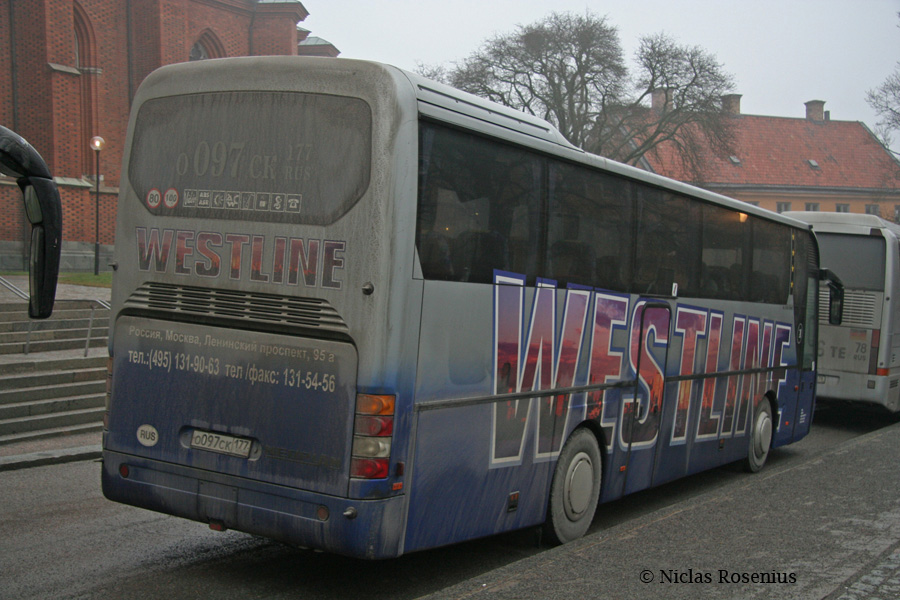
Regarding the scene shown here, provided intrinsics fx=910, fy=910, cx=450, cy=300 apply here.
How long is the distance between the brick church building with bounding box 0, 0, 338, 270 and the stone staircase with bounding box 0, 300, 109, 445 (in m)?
13.0

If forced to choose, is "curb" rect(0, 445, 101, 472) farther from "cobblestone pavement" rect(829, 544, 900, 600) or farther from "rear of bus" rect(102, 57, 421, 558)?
"cobblestone pavement" rect(829, 544, 900, 600)

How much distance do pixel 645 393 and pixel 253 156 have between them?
4.08m

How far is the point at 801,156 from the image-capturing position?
75.2m

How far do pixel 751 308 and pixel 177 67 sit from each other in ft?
21.6

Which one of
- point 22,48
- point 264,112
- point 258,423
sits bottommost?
point 258,423

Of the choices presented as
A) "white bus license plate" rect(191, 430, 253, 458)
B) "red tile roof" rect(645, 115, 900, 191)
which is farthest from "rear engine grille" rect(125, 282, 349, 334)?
"red tile roof" rect(645, 115, 900, 191)

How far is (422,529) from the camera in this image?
208 inches

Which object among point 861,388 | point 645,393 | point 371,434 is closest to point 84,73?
point 861,388

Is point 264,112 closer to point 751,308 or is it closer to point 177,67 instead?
point 177,67

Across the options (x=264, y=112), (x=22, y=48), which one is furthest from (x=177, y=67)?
(x=22, y=48)

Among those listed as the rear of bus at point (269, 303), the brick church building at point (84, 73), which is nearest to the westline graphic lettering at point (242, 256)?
the rear of bus at point (269, 303)

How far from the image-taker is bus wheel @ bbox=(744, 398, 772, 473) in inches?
408

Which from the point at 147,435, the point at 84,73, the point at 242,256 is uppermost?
the point at 84,73

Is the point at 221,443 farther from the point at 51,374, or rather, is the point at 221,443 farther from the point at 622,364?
the point at 51,374
